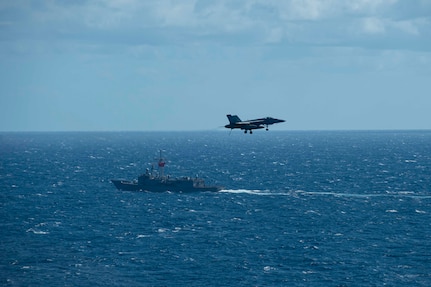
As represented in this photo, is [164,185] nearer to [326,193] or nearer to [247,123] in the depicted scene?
[326,193]

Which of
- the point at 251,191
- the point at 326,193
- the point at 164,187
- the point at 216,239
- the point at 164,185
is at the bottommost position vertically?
the point at 216,239

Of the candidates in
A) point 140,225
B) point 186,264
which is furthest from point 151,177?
point 186,264

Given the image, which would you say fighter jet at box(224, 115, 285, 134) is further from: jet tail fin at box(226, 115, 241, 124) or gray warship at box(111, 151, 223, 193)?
gray warship at box(111, 151, 223, 193)

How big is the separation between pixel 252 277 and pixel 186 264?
39.0ft

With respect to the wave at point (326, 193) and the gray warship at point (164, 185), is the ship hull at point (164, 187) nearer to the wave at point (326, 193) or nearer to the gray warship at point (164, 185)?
the gray warship at point (164, 185)

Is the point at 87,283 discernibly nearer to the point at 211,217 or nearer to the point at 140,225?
the point at 140,225

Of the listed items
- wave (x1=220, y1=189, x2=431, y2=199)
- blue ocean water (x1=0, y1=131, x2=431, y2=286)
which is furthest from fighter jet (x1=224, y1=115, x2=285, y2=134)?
wave (x1=220, y1=189, x2=431, y2=199)

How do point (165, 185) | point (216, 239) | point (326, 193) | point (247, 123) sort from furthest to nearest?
point (165, 185) < point (326, 193) < point (216, 239) < point (247, 123)

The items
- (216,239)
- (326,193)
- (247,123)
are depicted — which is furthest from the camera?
(326,193)

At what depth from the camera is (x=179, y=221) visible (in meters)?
140

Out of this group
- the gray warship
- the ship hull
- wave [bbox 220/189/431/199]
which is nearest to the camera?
wave [bbox 220/189/431/199]

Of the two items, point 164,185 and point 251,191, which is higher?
point 164,185

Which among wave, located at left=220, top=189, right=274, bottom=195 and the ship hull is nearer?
wave, located at left=220, top=189, right=274, bottom=195

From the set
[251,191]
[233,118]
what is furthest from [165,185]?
[233,118]
